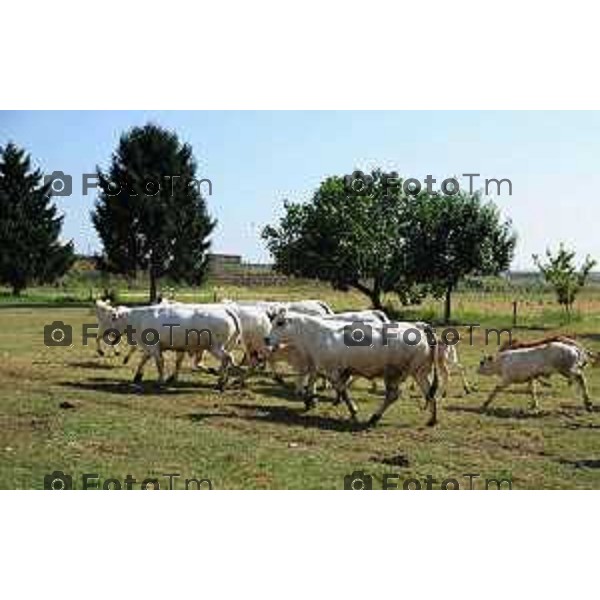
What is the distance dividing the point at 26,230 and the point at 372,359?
4747 cm

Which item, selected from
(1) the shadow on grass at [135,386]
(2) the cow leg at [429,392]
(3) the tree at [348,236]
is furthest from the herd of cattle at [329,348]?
(3) the tree at [348,236]

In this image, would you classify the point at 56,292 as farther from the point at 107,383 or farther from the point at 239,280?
the point at 107,383

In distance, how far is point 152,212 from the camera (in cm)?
5338

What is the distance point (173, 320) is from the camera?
1845cm

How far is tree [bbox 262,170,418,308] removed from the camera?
4669 centimetres

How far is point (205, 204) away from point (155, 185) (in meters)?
3.28

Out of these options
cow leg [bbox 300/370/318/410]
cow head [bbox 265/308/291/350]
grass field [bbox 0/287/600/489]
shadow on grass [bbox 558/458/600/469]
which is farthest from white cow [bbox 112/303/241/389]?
shadow on grass [bbox 558/458/600/469]

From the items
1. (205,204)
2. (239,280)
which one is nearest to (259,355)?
(205,204)

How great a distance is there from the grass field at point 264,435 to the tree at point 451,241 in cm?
2723

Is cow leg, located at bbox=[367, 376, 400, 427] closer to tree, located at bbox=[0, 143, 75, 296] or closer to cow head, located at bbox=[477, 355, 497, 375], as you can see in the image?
cow head, located at bbox=[477, 355, 497, 375]

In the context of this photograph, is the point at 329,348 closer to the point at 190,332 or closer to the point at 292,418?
the point at 292,418

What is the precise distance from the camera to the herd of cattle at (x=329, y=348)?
14.7 meters

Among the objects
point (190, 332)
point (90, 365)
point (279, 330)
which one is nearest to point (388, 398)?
point (279, 330)

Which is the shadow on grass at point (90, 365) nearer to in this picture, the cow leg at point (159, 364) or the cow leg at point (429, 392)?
the cow leg at point (159, 364)
